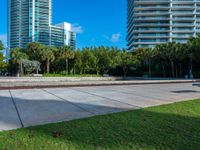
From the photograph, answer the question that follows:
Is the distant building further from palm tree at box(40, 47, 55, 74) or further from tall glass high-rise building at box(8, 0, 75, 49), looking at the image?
palm tree at box(40, 47, 55, 74)

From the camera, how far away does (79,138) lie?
4.41 metres

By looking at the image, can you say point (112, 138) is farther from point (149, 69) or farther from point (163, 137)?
point (149, 69)

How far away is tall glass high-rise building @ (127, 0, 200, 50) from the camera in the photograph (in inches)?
4380

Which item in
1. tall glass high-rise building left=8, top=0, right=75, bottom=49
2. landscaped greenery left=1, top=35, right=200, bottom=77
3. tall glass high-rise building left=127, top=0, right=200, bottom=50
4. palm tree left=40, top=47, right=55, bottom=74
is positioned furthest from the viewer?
tall glass high-rise building left=127, top=0, right=200, bottom=50

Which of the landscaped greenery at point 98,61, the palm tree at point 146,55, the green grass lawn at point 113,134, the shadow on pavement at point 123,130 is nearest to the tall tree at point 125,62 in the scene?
the landscaped greenery at point 98,61

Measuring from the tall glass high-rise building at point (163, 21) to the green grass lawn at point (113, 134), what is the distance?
107 m

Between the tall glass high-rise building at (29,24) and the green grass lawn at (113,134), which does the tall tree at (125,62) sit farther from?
the green grass lawn at (113,134)

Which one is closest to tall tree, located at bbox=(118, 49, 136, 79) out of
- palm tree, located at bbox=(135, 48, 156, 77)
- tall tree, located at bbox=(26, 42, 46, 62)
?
palm tree, located at bbox=(135, 48, 156, 77)

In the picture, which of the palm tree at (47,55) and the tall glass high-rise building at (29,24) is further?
the tall glass high-rise building at (29,24)

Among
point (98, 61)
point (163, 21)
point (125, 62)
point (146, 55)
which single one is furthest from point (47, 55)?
point (163, 21)

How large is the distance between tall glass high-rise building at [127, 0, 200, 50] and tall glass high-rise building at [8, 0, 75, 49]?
38.1 meters

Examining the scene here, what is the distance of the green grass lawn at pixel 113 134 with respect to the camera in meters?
4.09

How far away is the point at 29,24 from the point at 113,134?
112 m

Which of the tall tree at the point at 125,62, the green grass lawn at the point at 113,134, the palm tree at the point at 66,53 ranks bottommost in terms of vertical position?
the green grass lawn at the point at 113,134
